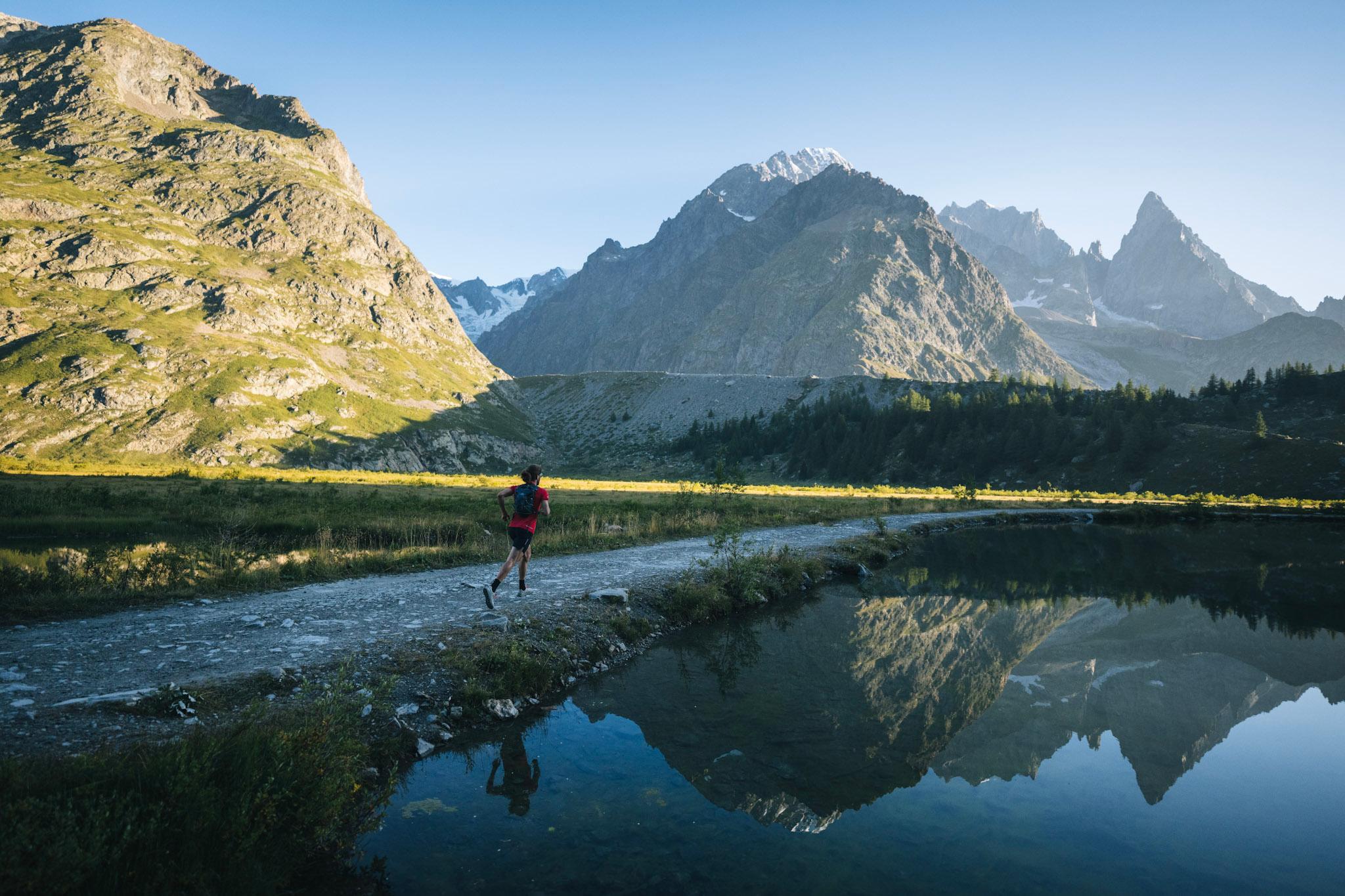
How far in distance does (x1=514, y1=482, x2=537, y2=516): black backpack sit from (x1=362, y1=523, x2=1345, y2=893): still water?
17.2 ft

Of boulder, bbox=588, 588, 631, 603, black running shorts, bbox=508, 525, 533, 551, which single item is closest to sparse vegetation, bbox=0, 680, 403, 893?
black running shorts, bbox=508, 525, 533, 551

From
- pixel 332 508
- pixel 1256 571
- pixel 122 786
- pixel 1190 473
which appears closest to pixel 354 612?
pixel 122 786

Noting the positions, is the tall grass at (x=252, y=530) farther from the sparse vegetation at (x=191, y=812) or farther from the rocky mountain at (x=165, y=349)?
the rocky mountain at (x=165, y=349)

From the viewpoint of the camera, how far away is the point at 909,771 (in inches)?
428

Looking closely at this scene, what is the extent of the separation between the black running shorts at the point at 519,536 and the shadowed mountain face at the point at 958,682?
487 centimetres

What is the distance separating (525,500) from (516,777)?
8528 mm

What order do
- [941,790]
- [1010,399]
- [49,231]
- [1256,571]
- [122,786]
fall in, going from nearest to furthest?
[122,786], [941,790], [1256,571], [1010,399], [49,231]

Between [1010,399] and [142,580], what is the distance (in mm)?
141548

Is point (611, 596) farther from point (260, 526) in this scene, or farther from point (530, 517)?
point (260, 526)

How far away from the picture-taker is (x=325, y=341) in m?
190

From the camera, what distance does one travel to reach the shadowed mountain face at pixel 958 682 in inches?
433

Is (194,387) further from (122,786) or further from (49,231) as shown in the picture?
(122,786)

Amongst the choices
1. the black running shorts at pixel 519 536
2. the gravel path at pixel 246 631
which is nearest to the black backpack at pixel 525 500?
the black running shorts at pixel 519 536

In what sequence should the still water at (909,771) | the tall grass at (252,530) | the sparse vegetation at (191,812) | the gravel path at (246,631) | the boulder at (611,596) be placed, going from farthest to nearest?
the boulder at (611,596), the tall grass at (252,530), the gravel path at (246,631), the still water at (909,771), the sparse vegetation at (191,812)
